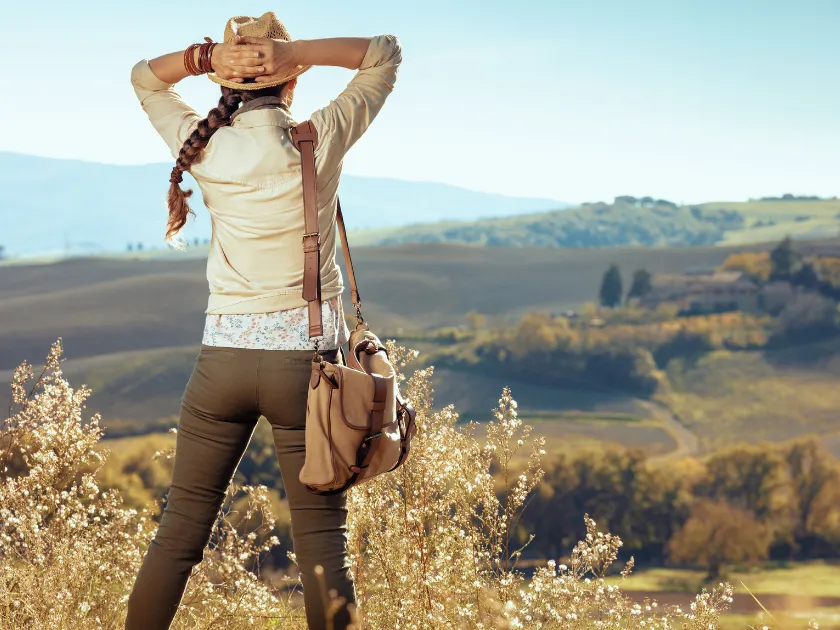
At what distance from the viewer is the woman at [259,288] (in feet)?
6.97

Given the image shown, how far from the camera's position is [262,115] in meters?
2.16

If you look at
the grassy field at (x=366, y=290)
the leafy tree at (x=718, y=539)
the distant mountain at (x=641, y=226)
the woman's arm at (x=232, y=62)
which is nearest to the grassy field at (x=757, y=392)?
the grassy field at (x=366, y=290)

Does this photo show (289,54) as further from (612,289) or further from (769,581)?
(612,289)

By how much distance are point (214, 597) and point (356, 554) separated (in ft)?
1.65

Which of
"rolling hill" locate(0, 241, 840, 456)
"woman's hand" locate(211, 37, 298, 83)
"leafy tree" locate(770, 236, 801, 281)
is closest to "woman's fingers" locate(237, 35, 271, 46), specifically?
"woman's hand" locate(211, 37, 298, 83)

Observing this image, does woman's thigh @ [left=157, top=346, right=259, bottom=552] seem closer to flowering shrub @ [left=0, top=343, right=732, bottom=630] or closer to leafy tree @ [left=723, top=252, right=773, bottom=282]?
flowering shrub @ [left=0, top=343, right=732, bottom=630]

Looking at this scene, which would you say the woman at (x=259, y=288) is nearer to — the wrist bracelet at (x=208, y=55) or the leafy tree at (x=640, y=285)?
the wrist bracelet at (x=208, y=55)

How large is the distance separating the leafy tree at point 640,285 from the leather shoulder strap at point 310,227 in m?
80.5

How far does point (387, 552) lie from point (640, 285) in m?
80.8

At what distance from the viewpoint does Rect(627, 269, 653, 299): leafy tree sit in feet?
266

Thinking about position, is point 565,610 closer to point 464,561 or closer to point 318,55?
point 464,561

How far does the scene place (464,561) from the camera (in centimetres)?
294

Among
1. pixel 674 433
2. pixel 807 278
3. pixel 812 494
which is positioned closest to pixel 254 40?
pixel 812 494

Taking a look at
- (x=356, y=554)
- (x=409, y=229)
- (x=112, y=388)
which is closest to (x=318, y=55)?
(x=356, y=554)
